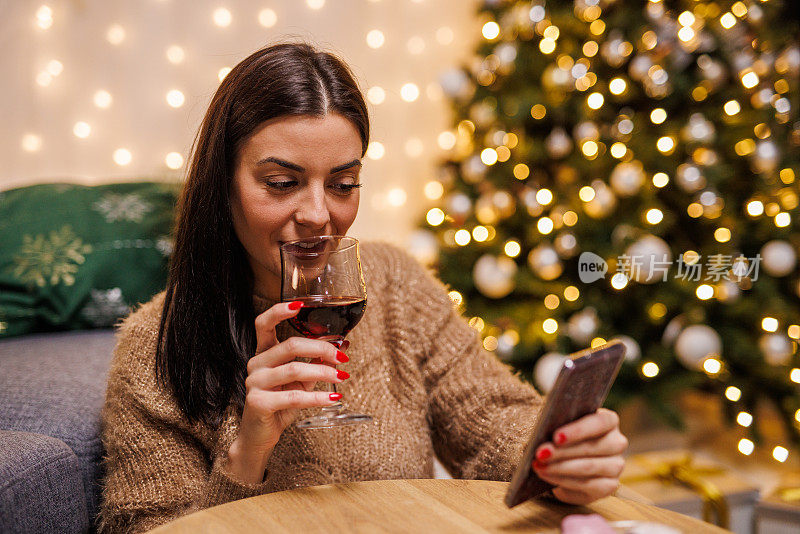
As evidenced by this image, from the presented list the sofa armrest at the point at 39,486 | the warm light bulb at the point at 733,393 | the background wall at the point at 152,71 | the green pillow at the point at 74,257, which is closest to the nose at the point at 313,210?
the sofa armrest at the point at 39,486

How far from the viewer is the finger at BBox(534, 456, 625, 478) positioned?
2.49ft

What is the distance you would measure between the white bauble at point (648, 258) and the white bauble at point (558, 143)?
0.47 meters

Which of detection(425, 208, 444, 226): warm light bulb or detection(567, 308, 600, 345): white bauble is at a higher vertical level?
detection(425, 208, 444, 226): warm light bulb

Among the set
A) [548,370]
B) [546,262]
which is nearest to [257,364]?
[548,370]

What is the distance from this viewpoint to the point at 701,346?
2229 mm

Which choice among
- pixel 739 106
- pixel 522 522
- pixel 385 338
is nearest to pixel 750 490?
pixel 739 106

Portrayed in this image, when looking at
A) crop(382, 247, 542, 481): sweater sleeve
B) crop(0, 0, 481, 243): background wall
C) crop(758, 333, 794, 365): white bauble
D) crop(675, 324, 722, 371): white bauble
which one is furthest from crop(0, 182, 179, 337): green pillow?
crop(758, 333, 794, 365): white bauble

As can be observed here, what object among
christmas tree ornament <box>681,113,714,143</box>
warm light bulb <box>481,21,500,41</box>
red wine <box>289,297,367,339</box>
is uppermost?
warm light bulb <box>481,21,500,41</box>

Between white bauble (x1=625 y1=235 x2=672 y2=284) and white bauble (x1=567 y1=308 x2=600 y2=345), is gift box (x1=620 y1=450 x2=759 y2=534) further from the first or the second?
white bauble (x1=625 y1=235 x2=672 y2=284)

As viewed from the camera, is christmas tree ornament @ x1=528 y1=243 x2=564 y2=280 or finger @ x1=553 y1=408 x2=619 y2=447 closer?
finger @ x1=553 y1=408 x2=619 y2=447

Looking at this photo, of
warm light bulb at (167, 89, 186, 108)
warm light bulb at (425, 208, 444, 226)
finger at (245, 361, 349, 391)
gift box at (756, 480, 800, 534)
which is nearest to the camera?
finger at (245, 361, 349, 391)

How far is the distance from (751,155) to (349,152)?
206cm

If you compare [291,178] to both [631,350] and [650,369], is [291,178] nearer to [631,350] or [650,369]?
[631,350]

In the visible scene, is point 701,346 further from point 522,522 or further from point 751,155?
point 522,522
